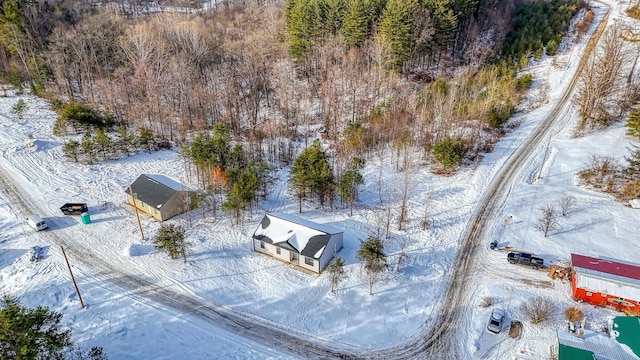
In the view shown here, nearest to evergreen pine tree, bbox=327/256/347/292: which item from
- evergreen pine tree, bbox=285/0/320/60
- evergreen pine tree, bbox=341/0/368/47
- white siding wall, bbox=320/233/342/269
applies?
white siding wall, bbox=320/233/342/269

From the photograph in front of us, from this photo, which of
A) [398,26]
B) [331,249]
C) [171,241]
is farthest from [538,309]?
[398,26]

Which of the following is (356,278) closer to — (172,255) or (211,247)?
(211,247)

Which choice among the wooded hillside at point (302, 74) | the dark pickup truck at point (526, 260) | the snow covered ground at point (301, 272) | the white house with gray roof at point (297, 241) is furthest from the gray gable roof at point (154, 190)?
the dark pickup truck at point (526, 260)

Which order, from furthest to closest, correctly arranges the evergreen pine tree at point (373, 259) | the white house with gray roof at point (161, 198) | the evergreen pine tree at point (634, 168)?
the white house with gray roof at point (161, 198)
the evergreen pine tree at point (634, 168)
the evergreen pine tree at point (373, 259)

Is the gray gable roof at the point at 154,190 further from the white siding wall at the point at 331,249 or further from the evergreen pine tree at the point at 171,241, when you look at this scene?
the white siding wall at the point at 331,249

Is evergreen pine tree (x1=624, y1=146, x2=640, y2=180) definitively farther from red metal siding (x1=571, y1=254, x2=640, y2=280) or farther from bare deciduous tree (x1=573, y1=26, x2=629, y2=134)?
red metal siding (x1=571, y1=254, x2=640, y2=280)

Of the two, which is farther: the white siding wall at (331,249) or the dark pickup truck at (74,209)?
the dark pickup truck at (74,209)
